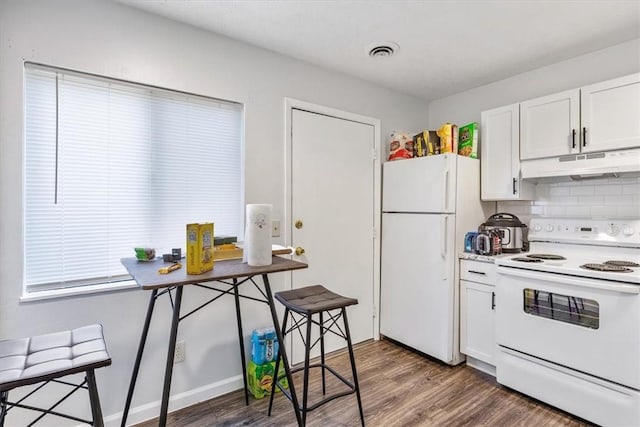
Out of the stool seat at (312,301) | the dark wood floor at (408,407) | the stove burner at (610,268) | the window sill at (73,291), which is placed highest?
the stove burner at (610,268)

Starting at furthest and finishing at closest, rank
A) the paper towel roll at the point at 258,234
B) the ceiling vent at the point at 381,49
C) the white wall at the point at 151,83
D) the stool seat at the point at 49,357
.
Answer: the ceiling vent at the point at 381,49
the white wall at the point at 151,83
the paper towel roll at the point at 258,234
the stool seat at the point at 49,357

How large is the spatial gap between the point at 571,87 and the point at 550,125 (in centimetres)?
39

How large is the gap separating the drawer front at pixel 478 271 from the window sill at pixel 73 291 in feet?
7.50

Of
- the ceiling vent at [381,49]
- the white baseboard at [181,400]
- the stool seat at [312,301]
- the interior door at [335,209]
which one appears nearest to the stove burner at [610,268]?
the stool seat at [312,301]

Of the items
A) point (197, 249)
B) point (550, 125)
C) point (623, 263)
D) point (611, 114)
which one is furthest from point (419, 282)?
point (197, 249)

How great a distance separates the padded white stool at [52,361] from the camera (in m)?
1.03

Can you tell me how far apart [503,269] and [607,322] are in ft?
1.93

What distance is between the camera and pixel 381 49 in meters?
2.33

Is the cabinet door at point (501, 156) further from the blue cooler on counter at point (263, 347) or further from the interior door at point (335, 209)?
the blue cooler on counter at point (263, 347)

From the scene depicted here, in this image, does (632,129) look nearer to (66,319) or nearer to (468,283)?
(468,283)

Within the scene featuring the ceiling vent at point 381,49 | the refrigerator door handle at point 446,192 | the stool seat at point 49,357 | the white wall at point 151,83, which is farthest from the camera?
the refrigerator door handle at point 446,192

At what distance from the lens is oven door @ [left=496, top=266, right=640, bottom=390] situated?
1731 mm

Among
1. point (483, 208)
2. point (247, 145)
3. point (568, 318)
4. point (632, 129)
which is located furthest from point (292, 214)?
point (632, 129)

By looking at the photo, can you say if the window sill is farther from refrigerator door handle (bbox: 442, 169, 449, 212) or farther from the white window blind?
refrigerator door handle (bbox: 442, 169, 449, 212)
